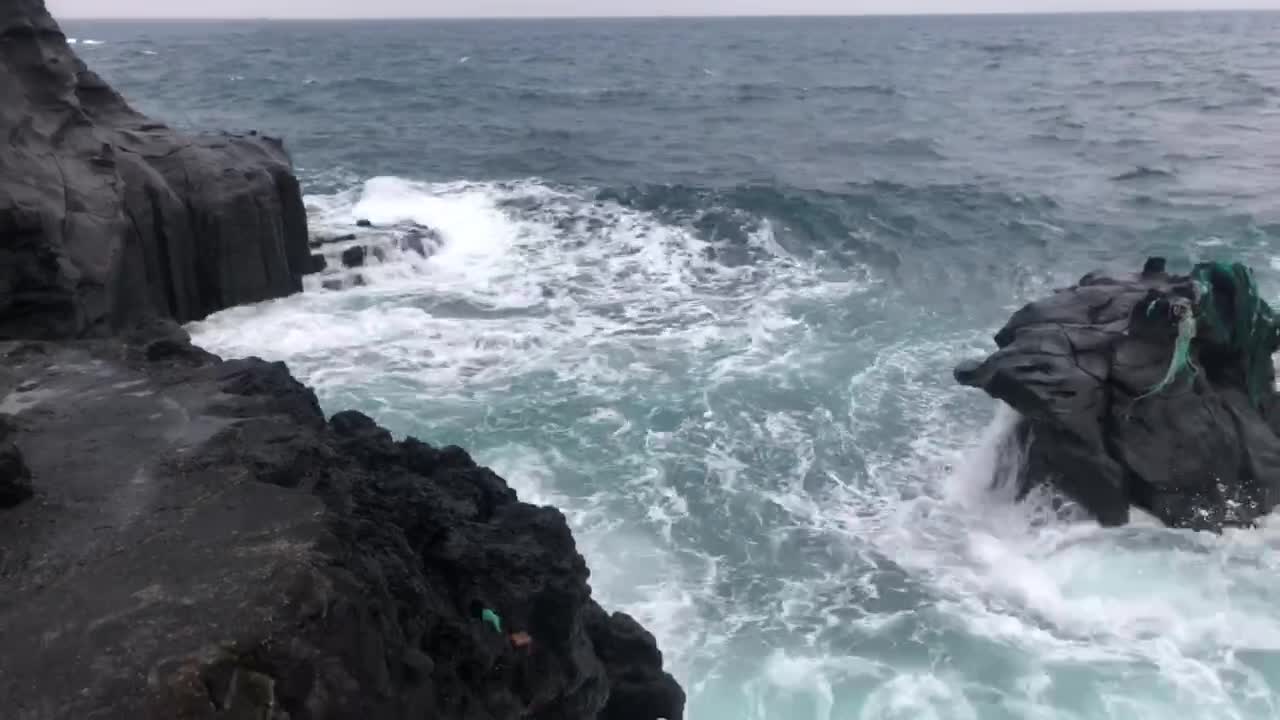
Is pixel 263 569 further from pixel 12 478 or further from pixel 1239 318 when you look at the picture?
pixel 1239 318

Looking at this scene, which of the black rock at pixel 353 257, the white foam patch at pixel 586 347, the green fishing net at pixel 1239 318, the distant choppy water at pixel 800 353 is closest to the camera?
the distant choppy water at pixel 800 353

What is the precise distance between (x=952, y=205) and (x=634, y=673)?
22068 mm

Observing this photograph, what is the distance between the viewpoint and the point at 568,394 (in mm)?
15398

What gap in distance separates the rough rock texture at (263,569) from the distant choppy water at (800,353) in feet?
11.4

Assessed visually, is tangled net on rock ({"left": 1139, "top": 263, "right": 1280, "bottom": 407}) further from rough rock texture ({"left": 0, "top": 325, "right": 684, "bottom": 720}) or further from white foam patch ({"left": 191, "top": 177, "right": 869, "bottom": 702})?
rough rock texture ({"left": 0, "top": 325, "right": 684, "bottom": 720})

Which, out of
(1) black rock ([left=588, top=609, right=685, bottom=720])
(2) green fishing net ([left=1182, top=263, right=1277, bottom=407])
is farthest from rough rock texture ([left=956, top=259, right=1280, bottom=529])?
(1) black rock ([left=588, top=609, right=685, bottom=720])

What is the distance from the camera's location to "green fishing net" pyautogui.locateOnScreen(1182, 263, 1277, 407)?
12.3 metres

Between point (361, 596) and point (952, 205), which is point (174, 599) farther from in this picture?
point (952, 205)

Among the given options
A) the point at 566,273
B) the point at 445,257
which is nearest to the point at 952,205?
the point at 566,273

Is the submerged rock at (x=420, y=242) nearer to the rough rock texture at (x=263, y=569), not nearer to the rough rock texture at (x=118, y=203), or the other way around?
the rough rock texture at (x=118, y=203)

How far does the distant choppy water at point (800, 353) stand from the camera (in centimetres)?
998

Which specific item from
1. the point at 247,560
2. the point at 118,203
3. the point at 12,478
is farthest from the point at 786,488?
the point at 118,203

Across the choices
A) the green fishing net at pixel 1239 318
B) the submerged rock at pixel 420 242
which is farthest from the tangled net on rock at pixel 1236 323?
the submerged rock at pixel 420 242

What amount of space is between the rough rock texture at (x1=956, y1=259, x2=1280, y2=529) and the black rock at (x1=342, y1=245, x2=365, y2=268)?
13031 millimetres
